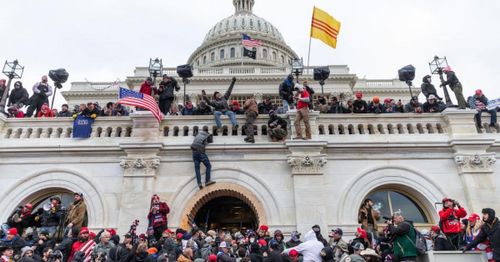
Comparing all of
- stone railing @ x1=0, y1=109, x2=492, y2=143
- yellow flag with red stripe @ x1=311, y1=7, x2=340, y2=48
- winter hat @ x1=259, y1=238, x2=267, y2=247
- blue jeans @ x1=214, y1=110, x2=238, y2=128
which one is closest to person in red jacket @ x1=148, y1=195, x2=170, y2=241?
stone railing @ x1=0, y1=109, x2=492, y2=143

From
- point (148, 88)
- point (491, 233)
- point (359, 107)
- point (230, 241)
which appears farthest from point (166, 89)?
point (491, 233)

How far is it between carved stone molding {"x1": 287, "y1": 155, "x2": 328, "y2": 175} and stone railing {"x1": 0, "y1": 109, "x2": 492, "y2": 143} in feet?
3.80

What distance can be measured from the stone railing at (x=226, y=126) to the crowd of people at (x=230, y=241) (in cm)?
293

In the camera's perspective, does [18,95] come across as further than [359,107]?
Yes

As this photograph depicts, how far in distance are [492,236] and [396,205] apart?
478 cm

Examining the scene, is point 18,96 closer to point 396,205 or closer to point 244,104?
point 244,104

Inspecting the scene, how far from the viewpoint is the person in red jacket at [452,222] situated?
9438 millimetres

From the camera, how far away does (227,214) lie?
1327cm

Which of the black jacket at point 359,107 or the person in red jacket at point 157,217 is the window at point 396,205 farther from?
the person in red jacket at point 157,217

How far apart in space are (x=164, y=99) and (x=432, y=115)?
10.4 meters

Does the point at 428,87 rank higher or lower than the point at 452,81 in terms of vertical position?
higher

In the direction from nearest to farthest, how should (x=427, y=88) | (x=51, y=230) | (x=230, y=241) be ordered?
(x=230, y=241)
(x=51, y=230)
(x=427, y=88)

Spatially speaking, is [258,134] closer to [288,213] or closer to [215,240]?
[288,213]

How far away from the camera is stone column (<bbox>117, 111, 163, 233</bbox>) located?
11.4m
